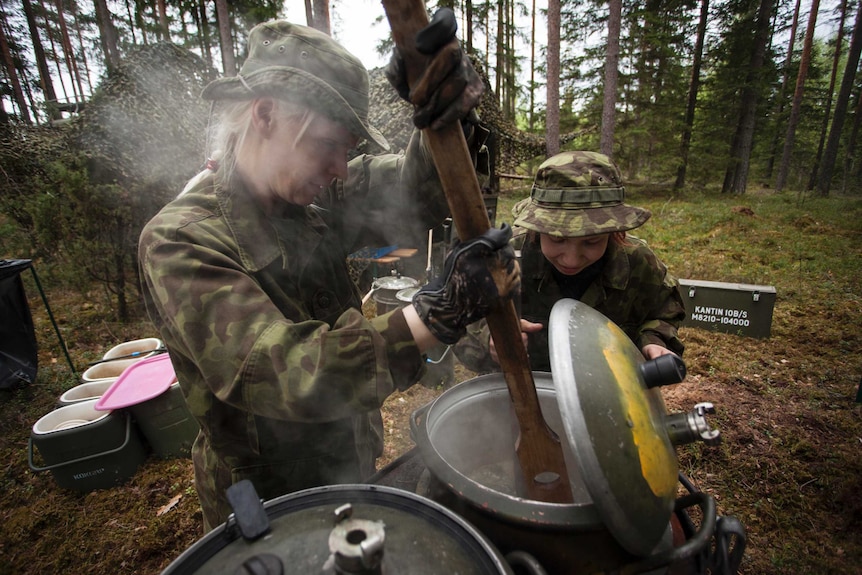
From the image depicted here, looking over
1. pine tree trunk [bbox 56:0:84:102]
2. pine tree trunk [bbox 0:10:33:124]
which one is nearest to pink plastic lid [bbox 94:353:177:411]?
pine tree trunk [bbox 0:10:33:124]

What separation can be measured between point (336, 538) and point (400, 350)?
1.44 feet

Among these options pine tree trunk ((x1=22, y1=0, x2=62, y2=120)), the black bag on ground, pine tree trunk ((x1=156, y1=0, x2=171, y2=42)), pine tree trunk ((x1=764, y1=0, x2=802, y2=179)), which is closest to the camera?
the black bag on ground

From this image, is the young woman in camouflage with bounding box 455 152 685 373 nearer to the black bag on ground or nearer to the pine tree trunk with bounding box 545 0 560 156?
the black bag on ground

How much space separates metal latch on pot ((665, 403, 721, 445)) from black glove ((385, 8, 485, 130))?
3.44ft

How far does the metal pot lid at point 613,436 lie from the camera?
0.92m

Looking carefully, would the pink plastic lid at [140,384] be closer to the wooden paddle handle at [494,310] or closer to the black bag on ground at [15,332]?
the black bag on ground at [15,332]

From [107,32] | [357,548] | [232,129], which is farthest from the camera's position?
[107,32]

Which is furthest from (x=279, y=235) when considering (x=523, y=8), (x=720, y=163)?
(x=523, y=8)

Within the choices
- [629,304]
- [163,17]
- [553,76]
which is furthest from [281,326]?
[163,17]

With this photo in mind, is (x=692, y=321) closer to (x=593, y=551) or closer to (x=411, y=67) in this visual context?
(x=593, y=551)

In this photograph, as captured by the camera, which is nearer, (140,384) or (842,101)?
(140,384)

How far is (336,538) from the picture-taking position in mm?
708

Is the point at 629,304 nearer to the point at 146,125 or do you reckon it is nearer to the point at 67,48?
the point at 146,125

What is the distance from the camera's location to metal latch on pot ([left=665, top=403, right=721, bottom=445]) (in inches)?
44.1
